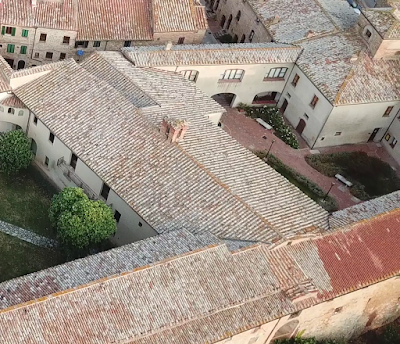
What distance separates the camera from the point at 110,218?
59.3m

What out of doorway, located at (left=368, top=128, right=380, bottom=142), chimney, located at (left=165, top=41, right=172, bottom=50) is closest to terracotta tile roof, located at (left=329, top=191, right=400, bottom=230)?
doorway, located at (left=368, top=128, right=380, bottom=142)

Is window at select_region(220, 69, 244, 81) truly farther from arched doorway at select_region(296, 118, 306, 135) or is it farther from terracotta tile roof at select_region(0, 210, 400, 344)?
terracotta tile roof at select_region(0, 210, 400, 344)

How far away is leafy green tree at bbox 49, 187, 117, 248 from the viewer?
58.2 metres

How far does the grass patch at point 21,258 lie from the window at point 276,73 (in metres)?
28.8

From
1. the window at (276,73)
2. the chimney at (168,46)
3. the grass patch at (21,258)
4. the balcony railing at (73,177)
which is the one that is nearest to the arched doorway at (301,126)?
the window at (276,73)

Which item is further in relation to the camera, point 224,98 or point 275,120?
point 224,98

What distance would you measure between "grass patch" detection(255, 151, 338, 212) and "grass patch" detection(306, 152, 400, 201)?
2.68m

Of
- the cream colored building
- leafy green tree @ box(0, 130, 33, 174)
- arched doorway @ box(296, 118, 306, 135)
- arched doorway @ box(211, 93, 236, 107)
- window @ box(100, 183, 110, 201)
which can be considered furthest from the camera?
arched doorway @ box(211, 93, 236, 107)

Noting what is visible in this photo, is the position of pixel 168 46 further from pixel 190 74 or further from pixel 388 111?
pixel 388 111

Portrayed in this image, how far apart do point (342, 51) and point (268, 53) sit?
23.8 feet

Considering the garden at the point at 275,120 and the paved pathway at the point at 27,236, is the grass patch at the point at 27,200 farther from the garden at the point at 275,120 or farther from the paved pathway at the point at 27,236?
the garden at the point at 275,120

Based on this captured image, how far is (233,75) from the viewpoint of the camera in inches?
3022

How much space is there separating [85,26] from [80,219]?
24246 millimetres

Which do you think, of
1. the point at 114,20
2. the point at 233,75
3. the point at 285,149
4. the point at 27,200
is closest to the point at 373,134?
the point at 285,149
